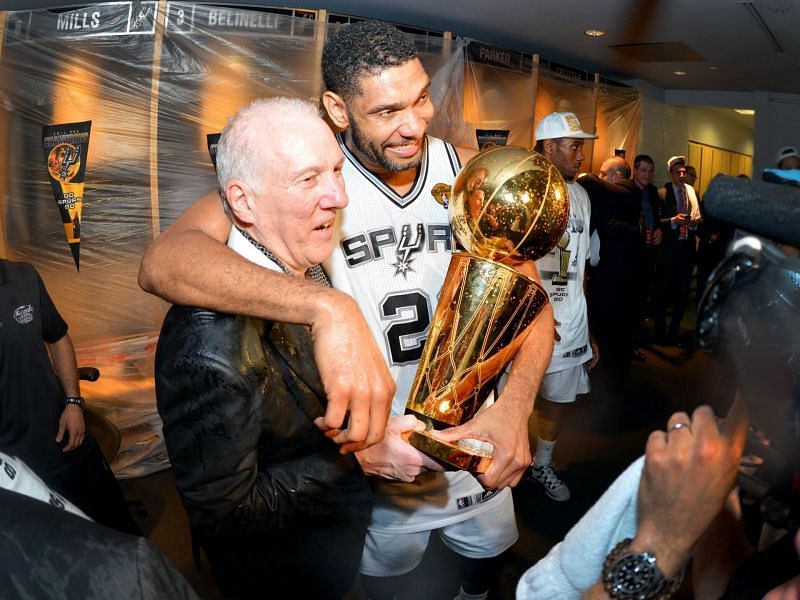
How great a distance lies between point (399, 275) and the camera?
4.94ft

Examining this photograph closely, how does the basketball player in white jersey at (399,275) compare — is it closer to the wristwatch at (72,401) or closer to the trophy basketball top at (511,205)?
the trophy basketball top at (511,205)

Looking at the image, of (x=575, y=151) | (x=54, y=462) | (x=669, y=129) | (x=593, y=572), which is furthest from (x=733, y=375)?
(x=669, y=129)

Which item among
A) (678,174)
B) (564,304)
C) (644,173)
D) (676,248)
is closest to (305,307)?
(564,304)

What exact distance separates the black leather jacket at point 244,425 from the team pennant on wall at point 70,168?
3.11m

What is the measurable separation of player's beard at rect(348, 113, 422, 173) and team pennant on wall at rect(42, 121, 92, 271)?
295 cm

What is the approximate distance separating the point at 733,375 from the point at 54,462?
2.32 meters

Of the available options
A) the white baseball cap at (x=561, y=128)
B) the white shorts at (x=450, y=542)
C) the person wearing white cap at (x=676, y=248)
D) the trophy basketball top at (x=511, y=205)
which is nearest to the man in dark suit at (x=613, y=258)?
the white baseball cap at (x=561, y=128)

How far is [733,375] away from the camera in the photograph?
0.73m

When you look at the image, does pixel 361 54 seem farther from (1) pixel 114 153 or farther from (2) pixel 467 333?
(1) pixel 114 153

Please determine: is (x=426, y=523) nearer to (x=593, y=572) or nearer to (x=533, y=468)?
(x=593, y=572)

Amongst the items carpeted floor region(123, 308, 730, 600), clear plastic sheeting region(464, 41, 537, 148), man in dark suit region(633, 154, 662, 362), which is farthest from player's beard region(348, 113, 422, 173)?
man in dark suit region(633, 154, 662, 362)

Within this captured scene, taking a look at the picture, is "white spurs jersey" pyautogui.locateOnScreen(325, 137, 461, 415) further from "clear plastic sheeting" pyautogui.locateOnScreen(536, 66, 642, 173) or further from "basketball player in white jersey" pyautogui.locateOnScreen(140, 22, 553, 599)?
"clear plastic sheeting" pyautogui.locateOnScreen(536, 66, 642, 173)

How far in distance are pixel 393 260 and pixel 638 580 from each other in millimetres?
906

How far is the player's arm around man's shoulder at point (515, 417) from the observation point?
115 centimetres
